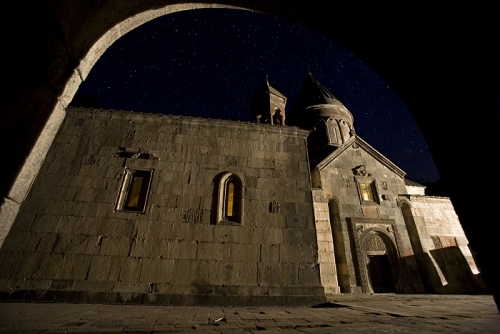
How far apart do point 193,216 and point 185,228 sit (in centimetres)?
44

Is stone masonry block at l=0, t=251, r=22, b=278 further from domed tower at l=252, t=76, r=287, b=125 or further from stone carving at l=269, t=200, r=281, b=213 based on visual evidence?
domed tower at l=252, t=76, r=287, b=125

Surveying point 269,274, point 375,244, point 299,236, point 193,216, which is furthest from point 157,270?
point 375,244

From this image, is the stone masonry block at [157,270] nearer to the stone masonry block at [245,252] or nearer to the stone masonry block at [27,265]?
the stone masonry block at [245,252]

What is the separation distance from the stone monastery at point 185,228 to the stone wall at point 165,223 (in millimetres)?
32

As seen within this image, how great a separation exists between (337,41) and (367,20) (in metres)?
0.34

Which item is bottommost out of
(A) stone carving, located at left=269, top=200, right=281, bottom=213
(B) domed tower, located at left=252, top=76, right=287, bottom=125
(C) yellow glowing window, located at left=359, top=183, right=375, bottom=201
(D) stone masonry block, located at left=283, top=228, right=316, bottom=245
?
(D) stone masonry block, located at left=283, top=228, right=316, bottom=245

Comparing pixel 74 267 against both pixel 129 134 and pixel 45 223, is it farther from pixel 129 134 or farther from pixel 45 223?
pixel 129 134

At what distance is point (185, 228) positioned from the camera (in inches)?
272

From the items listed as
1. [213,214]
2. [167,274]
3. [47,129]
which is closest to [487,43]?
[47,129]

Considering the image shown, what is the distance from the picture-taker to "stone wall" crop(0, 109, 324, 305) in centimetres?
606

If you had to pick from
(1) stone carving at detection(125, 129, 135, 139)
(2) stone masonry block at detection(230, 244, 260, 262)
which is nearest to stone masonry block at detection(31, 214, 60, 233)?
(1) stone carving at detection(125, 129, 135, 139)

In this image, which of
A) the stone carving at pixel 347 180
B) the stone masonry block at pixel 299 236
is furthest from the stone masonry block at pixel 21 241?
the stone carving at pixel 347 180

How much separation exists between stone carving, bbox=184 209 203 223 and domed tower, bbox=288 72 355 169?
12616 millimetres

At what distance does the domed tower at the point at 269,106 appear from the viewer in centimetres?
1205
